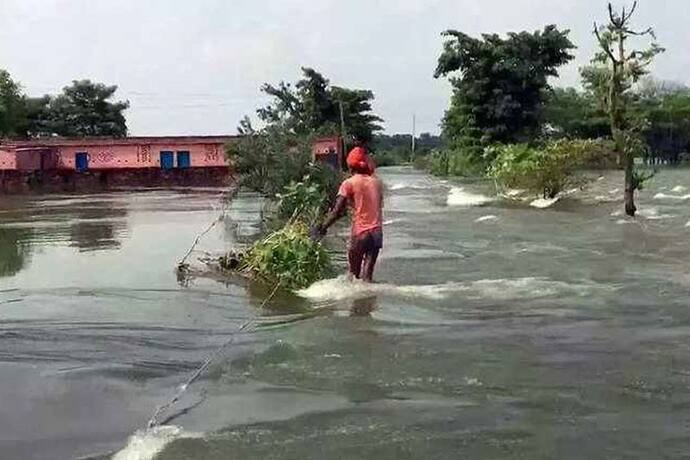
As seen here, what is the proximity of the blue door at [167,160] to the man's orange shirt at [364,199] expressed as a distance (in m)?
39.5

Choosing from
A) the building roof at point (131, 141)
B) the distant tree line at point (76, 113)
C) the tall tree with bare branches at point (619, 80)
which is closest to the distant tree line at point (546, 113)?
the tall tree with bare branches at point (619, 80)

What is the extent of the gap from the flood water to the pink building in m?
31.7

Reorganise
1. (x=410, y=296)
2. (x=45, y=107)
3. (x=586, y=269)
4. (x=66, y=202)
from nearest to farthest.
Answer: (x=410, y=296)
(x=586, y=269)
(x=66, y=202)
(x=45, y=107)

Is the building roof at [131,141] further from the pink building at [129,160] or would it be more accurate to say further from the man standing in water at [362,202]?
the man standing in water at [362,202]

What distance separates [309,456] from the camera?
5.49 meters

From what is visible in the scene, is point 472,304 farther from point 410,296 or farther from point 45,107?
point 45,107

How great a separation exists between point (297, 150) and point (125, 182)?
2802cm

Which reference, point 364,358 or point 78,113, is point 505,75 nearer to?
point 78,113

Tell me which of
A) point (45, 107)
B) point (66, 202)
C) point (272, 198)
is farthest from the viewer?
point (45, 107)

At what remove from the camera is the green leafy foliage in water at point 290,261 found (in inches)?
472

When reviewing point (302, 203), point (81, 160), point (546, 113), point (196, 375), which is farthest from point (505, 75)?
point (196, 375)

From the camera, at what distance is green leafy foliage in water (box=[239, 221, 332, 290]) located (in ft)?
39.3

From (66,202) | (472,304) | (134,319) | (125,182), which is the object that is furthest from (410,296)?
(125,182)

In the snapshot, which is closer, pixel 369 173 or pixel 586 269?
pixel 369 173
